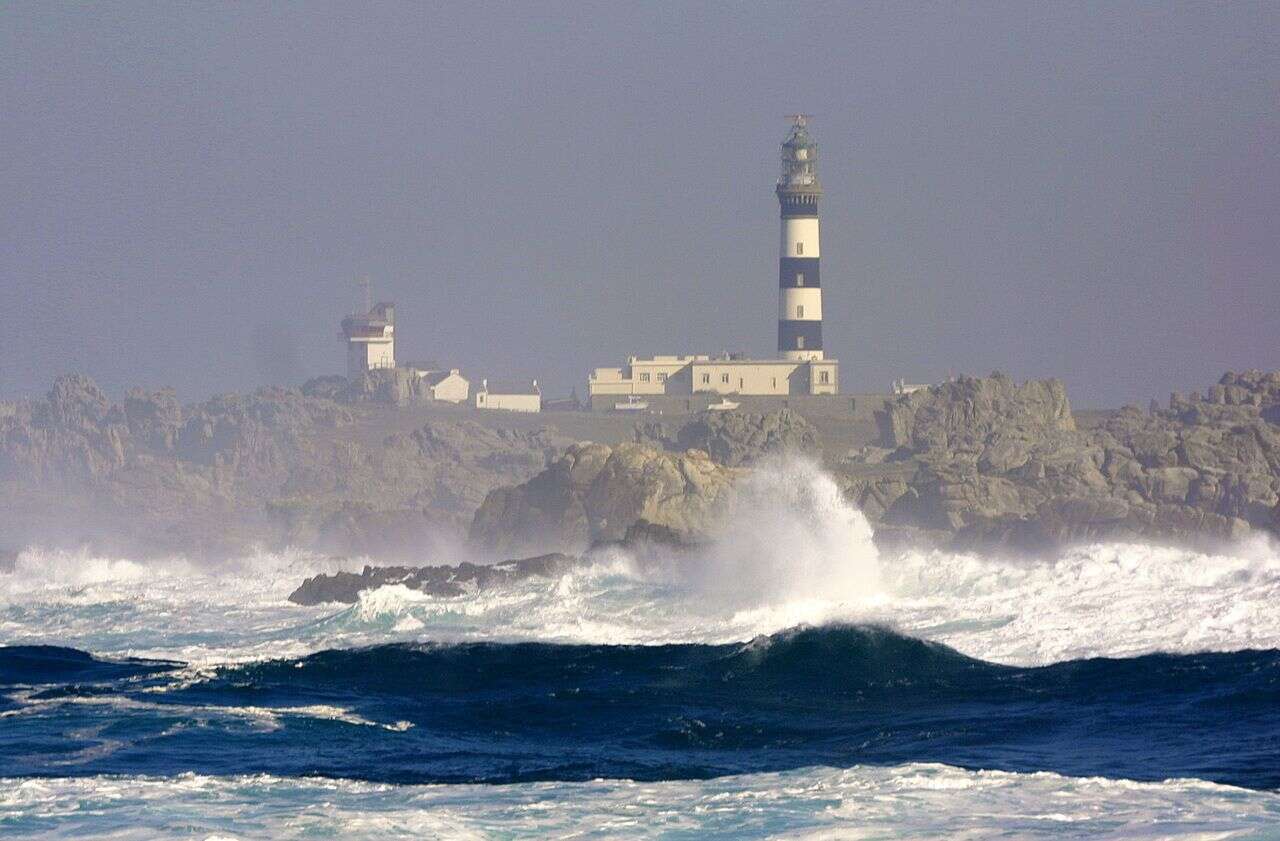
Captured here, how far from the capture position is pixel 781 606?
145ft

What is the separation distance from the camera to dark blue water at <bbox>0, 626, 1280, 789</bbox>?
2662cm

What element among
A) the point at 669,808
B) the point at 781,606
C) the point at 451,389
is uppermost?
the point at 451,389

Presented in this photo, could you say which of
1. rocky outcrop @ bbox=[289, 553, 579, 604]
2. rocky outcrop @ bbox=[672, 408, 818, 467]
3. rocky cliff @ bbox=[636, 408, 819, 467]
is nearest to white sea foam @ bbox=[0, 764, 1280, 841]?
rocky outcrop @ bbox=[289, 553, 579, 604]

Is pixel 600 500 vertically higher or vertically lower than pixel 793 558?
higher

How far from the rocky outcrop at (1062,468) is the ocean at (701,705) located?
37.9ft

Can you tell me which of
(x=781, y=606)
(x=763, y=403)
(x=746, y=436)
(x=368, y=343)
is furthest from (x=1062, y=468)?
(x=368, y=343)

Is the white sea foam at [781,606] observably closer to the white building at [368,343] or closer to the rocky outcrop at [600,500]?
the rocky outcrop at [600,500]

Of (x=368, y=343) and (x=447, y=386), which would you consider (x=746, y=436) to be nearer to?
(x=447, y=386)

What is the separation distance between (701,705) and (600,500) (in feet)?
123

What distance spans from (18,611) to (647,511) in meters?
18.6

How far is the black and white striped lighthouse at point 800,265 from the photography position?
4008 inches

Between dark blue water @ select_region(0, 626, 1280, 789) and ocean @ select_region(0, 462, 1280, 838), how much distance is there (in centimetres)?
8

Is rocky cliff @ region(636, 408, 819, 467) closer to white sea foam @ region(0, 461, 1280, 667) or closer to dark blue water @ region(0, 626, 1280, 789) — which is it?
white sea foam @ region(0, 461, 1280, 667)

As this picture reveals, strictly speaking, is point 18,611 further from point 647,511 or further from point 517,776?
point 517,776
